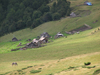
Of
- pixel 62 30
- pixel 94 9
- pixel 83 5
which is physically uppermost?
pixel 83 5

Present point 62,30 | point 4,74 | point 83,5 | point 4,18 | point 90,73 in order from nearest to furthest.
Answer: point 90,73, point 4,74, point 62,30, point 83,5, point 4,18

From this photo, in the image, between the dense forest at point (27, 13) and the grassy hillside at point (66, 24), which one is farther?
the dense forest at point (27, 13)

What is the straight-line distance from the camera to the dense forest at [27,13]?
3899 inches

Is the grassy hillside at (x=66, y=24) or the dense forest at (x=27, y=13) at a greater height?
the dense forest at (x=27, y=13)

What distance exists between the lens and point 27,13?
113062 mm

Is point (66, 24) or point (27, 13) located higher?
point (27, 13)

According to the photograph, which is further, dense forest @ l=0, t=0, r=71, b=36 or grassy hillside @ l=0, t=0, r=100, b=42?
dense forest @ l=0, t=0, r=71, b=36

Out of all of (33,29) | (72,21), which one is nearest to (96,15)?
(72,21)

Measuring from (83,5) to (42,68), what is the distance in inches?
3119

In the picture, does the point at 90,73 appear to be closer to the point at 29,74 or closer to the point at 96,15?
the point at 29,74

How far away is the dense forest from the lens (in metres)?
99.0

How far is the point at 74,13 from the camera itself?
9306cm

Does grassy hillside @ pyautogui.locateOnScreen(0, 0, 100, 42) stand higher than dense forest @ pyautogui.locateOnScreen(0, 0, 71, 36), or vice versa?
dense forest @ pyautogui.locateOnScreen(0, 0, 71, 36)

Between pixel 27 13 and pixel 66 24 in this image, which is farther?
pixel 27 13
